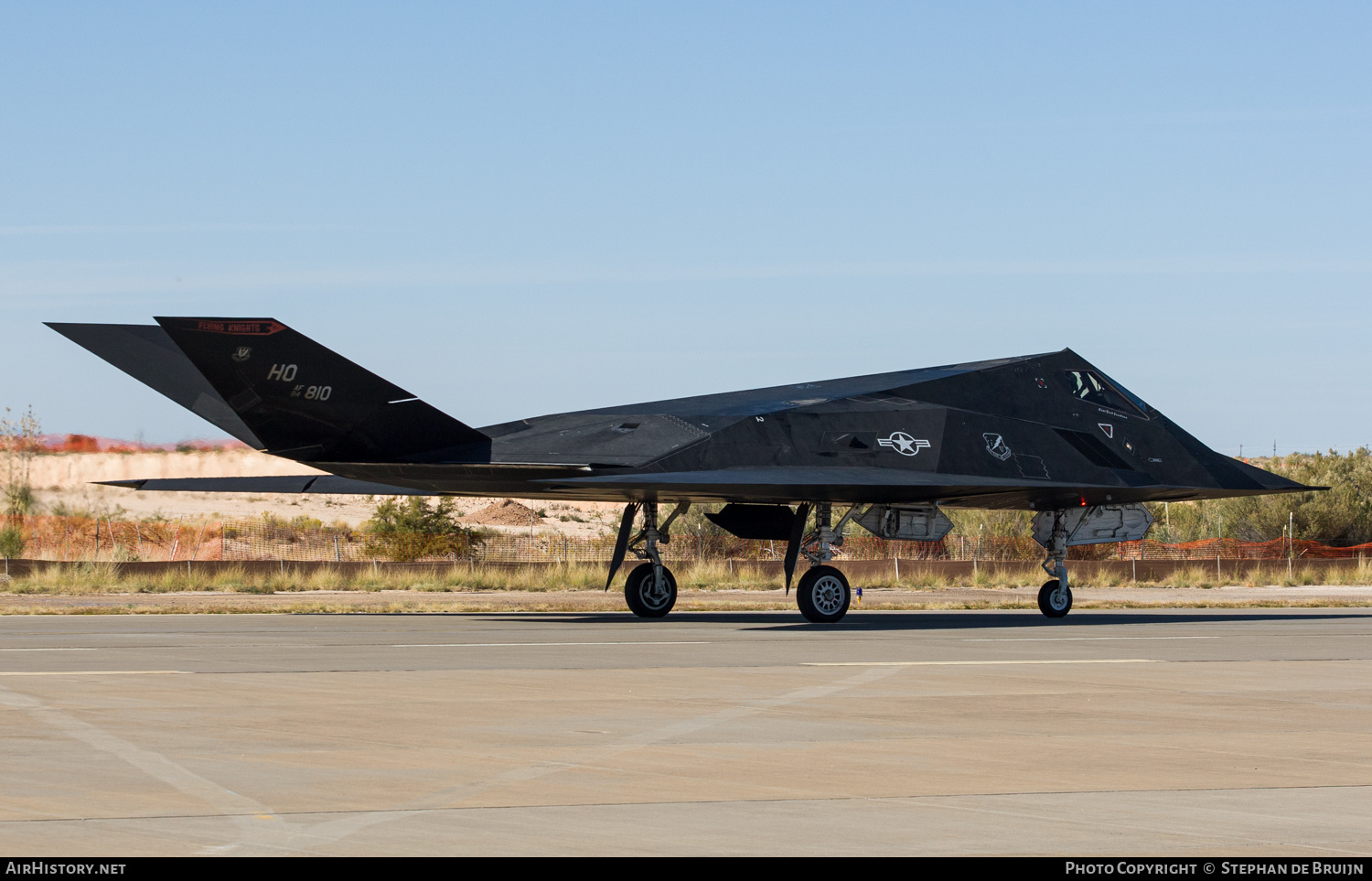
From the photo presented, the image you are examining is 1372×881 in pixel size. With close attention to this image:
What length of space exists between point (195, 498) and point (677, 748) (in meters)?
79.2

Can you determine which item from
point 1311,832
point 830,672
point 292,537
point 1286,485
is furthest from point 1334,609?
point 292,537

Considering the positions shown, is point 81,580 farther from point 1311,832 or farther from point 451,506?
point 1311,832

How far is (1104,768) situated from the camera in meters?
8.20

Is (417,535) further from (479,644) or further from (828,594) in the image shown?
(479,644)

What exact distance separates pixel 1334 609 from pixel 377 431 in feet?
60.1

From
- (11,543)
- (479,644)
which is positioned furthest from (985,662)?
(11,543)

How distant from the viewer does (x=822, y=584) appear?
22.0m

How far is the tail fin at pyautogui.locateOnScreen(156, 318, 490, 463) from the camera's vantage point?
18766 millimetres

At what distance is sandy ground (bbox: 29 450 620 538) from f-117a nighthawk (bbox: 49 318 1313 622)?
23.2 meters

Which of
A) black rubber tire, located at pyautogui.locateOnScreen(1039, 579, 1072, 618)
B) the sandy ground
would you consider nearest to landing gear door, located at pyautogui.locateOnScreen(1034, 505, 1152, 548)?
black rubber tire, located at pyautogui.locateOnScreen(1039, 579, 1072, 618)

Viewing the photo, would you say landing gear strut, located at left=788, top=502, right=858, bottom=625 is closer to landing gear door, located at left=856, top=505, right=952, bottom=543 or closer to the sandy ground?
landing gear door, located at left=856, top=505, right=952, bottom=543

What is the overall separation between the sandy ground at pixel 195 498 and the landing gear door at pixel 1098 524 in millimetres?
25216

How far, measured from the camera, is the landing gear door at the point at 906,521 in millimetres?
23453

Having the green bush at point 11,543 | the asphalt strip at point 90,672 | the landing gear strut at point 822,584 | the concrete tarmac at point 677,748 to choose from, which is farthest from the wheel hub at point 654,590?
the green bush at point 11,543
